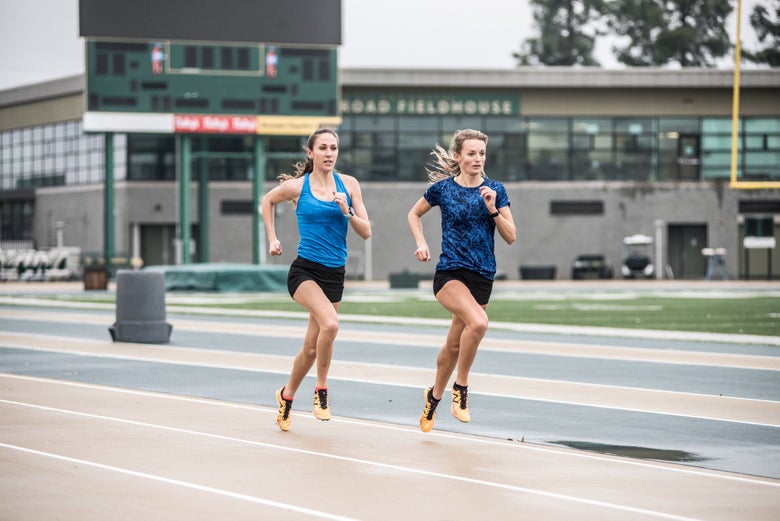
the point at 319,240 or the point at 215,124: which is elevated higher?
the point at 215,124

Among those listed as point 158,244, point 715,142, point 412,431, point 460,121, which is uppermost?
point 460,121

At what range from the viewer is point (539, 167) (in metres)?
60.8

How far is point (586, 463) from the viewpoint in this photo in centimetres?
810

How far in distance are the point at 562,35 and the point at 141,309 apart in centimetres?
7167

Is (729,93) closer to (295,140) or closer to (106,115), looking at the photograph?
(295,140)

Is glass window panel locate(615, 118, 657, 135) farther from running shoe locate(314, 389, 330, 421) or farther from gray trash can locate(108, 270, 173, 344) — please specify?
running shoe locate(314, 389, 330, 421)

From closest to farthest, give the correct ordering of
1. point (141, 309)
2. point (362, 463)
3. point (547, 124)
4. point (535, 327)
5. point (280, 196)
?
point (362, 463) → point (280, 196) → point (141, 309) → point (535, 327) → point (547, 124)

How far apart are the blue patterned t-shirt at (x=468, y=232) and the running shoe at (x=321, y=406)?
130 centimetres

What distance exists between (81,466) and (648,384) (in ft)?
22.8

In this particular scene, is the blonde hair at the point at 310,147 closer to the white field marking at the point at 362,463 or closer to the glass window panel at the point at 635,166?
the white field marking at the point at 362,463

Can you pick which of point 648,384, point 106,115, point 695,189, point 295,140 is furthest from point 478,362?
point 695,189

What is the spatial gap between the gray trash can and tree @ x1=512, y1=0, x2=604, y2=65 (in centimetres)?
7005

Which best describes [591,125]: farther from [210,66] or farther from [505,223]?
[505,223]

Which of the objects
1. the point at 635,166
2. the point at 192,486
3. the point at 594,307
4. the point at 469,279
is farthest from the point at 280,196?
the point at 635,166
